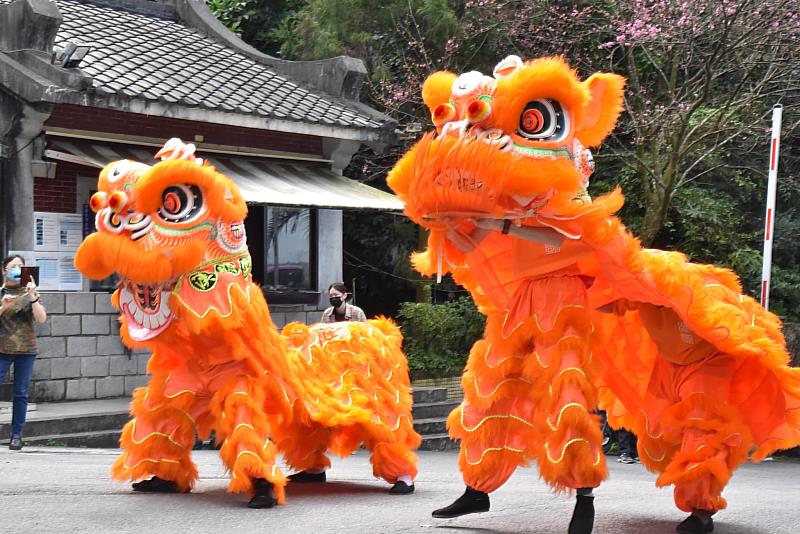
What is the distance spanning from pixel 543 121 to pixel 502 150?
0.90 feet

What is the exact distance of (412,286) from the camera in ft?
58.9

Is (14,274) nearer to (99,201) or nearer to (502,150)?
(99,201)

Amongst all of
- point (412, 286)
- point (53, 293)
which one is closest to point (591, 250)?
point (53, 293)

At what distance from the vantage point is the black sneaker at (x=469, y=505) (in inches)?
229

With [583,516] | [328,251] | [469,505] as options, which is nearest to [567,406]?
[583,516]

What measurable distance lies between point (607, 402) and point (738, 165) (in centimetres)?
968

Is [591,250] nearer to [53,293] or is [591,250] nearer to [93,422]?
[93,422]

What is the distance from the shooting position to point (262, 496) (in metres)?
6.43

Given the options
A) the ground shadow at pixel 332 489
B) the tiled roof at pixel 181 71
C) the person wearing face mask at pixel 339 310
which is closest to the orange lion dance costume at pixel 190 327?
the ground shadow at pixel 332 489

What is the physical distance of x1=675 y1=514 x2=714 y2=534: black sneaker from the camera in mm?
5812

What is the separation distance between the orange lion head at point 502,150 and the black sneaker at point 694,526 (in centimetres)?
172

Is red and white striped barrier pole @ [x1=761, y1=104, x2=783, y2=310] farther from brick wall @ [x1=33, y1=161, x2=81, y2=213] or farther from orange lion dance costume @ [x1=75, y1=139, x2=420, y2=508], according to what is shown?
brick wall @ [x1=33, y1=161, x2=81, y2=213]

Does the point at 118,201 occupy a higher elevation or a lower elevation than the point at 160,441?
higher

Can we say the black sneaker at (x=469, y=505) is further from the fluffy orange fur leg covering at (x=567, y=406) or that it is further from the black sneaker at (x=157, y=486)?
the black sneaker at (x=157, y=486)
